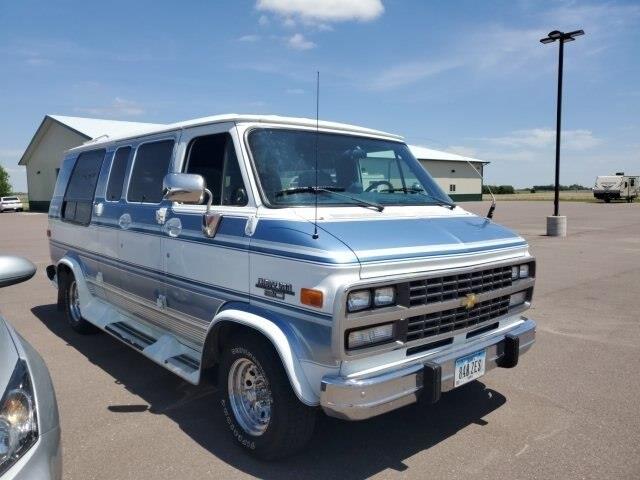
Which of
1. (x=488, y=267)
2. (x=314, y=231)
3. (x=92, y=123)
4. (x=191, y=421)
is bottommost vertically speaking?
(x=191, y=421)

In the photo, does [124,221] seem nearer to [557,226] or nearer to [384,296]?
[384,296]

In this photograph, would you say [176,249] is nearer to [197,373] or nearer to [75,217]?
[197,373]

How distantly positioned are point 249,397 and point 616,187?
5536cm

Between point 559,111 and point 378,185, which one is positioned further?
point 559,111

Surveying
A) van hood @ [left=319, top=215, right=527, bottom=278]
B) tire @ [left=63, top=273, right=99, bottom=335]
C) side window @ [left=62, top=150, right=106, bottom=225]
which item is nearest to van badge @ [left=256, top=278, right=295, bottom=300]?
van hood @ [left=319, top=215, right=527, bottom=278]

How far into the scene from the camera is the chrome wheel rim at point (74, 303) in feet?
21.1

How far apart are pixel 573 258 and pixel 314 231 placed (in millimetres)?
11548

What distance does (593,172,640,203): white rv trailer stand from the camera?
5092cm

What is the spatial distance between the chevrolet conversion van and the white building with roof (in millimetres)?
33157

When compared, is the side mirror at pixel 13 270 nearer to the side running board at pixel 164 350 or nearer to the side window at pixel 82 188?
the side running board at pixel 164 350

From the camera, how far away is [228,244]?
12.2 ft

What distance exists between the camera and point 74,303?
6504 millimetres

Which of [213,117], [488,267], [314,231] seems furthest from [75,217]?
[488,267]

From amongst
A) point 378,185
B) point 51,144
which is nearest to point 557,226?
point 378,185
